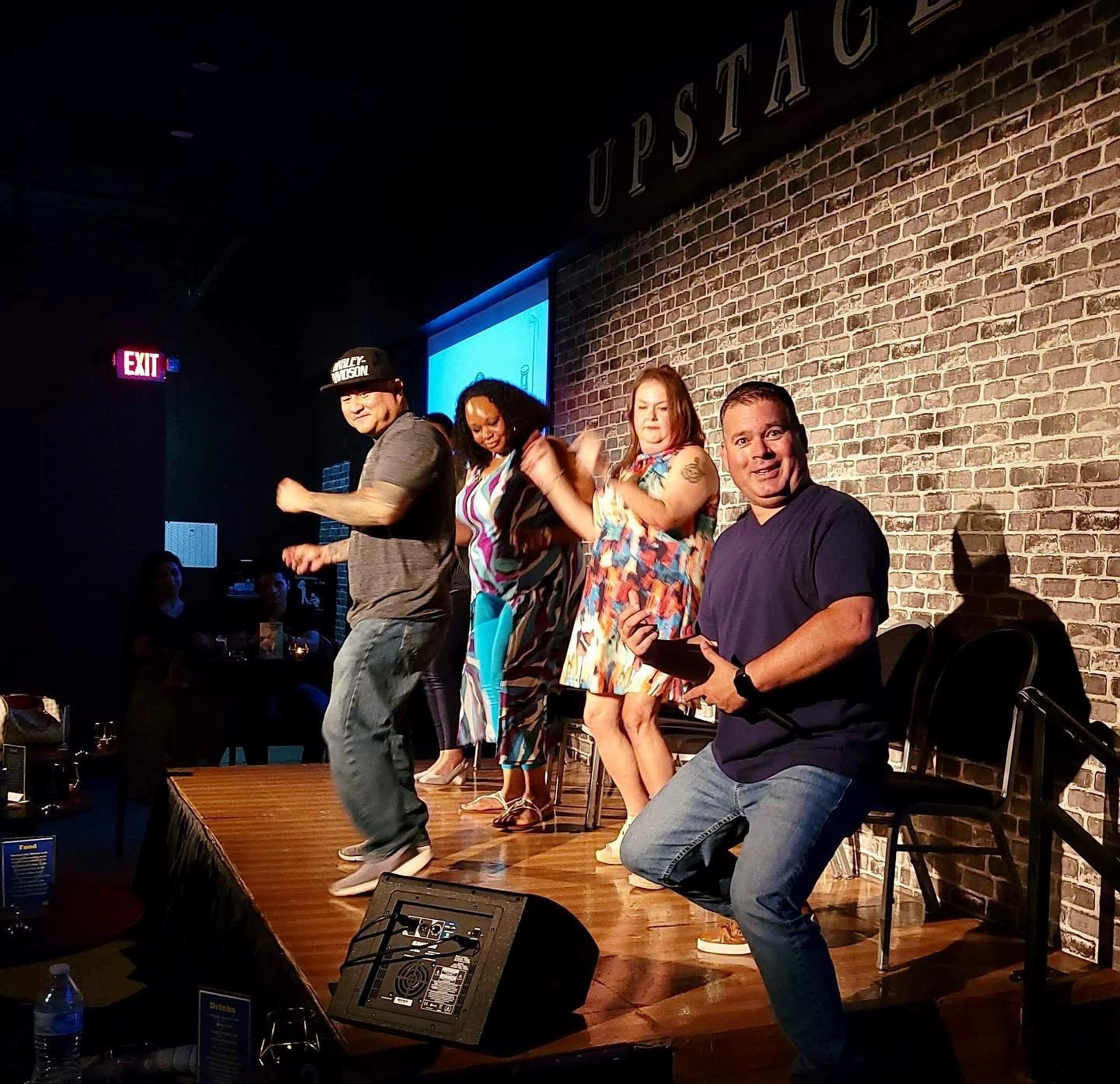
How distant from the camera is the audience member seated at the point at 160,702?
6316mm

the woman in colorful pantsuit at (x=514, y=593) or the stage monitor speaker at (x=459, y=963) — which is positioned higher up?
the woman in colorful pantsuit at (x=514, y=593)

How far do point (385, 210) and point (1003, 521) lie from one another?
6489mm

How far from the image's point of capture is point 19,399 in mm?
8453

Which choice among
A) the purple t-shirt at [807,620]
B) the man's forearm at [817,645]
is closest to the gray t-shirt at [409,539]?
the purple t-shirt at [807,620]

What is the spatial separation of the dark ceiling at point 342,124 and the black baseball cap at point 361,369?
2365 millimetres

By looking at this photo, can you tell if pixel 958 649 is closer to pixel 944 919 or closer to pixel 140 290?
pixel 944 919

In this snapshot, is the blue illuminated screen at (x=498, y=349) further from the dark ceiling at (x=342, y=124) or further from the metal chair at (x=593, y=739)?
the metal chair at (x=593, y=739)

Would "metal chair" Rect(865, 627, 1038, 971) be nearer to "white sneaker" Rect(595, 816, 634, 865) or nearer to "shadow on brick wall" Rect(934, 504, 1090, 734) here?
"shadow on brick wall" Rect(934, 504, 1090, 734)

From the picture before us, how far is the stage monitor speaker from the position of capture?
7.84 feet

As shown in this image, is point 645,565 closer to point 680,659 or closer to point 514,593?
point 514,593

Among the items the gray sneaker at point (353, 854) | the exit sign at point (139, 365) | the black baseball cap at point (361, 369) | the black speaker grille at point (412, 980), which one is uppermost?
the exit sign at point (139, 365)

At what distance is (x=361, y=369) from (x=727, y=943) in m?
1.92

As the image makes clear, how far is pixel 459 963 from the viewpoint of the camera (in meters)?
2.44

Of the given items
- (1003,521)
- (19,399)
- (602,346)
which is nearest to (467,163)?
(602,346)
